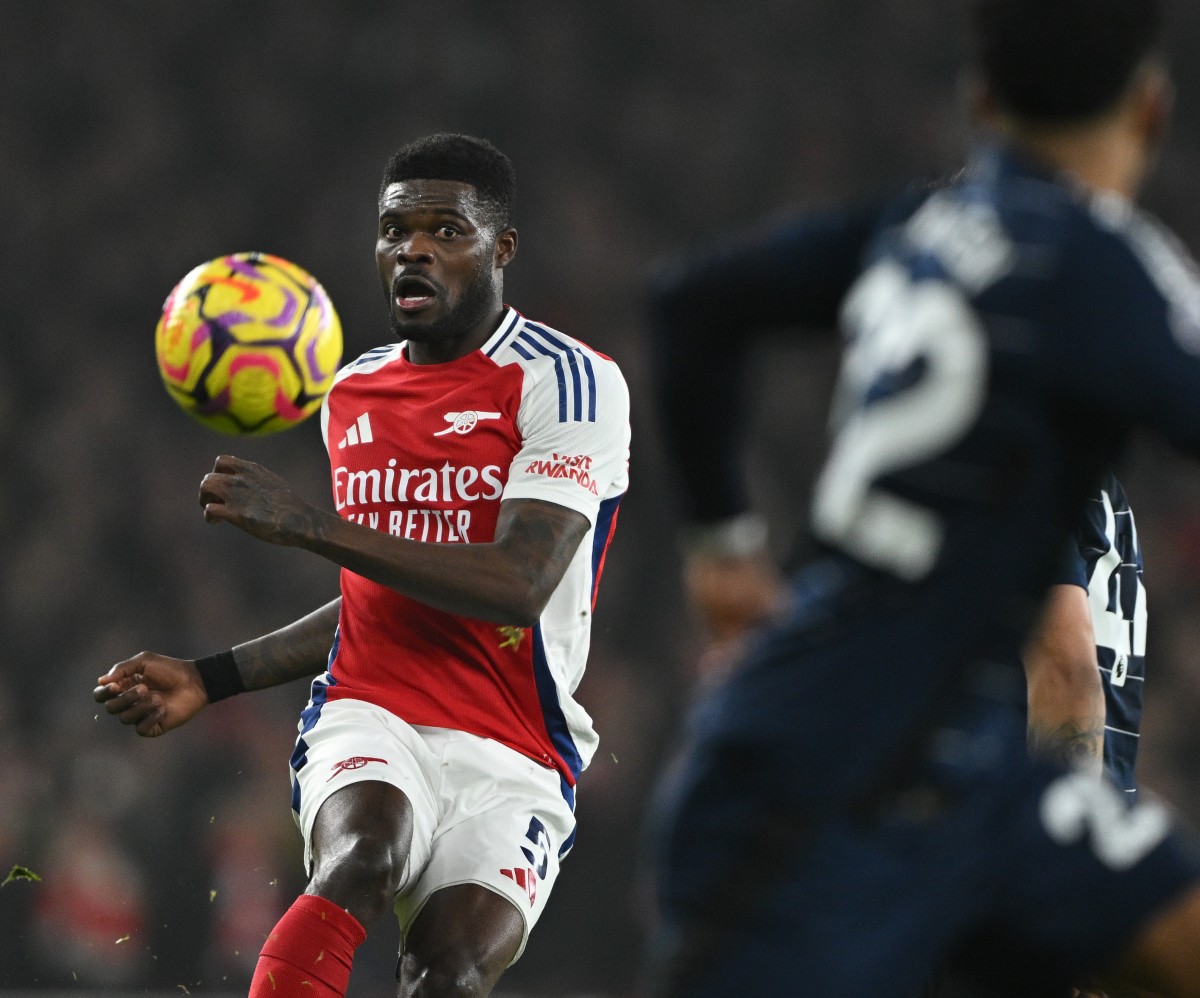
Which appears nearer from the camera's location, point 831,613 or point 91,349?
point 831,613

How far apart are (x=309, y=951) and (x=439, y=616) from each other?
0.90 m

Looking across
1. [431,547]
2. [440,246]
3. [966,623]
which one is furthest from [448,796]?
[966,623]

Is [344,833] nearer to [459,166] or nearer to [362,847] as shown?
[362,847]

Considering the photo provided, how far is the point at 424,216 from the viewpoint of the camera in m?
4.36

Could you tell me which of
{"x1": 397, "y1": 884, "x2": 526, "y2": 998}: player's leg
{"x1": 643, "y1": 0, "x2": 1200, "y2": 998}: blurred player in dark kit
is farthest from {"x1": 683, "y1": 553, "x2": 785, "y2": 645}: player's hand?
{"x1": 397, "y1": 884, "x2": 526, "y2": 998}: player's leg

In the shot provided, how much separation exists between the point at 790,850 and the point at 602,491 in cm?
204

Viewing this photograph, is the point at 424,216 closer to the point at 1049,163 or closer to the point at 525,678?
the point at 525,678

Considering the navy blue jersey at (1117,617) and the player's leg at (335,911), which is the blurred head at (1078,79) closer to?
the navy blue jersey at (1117,617)

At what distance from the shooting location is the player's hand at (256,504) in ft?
11.8

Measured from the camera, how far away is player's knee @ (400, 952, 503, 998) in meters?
3.61

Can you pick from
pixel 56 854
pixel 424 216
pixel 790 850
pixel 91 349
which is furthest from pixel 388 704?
pixel 91 349

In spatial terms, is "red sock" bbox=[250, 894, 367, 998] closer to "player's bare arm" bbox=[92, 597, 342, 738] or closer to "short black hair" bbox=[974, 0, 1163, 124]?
"player's bare arm" bbox=[92, 597, 342, 738]

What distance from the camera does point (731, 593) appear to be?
98.0 inches

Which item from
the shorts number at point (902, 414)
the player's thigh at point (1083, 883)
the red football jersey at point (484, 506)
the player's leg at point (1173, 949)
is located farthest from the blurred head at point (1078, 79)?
the red football jersey at point (484, 506)
